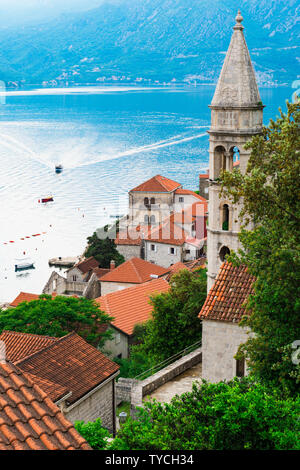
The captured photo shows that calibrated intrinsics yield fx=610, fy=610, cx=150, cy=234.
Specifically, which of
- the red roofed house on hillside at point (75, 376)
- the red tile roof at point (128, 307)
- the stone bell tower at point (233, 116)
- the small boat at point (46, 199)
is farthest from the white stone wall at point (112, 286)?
the small boat at point (46, 199)

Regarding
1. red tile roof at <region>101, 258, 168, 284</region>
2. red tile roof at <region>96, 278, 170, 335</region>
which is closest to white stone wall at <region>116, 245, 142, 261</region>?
red tile roof at <region>101, 258, 168, 284</region>

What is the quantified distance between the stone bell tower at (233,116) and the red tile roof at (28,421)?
61.9 ft

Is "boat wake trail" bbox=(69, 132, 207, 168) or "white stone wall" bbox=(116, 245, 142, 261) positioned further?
"boat wake trail" bbox=(69, 132, 207, 168)

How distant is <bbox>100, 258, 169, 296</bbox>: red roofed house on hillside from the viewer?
166 ft

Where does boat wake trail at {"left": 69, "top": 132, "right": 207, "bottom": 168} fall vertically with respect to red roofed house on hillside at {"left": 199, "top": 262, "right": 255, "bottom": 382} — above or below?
above

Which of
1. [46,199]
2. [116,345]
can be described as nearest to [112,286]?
[116,345]

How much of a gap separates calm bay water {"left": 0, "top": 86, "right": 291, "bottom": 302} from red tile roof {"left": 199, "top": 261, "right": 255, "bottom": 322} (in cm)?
4648

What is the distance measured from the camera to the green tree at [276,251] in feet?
42.5

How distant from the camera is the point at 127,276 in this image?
168 ft

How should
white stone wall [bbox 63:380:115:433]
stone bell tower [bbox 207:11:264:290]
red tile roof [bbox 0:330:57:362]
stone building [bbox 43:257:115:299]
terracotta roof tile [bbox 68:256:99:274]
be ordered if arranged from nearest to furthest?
white stone wall [bbox 63:380:115:433] < red tile roof [bbox 0:330:57:362] < stone bell tower [bbox 207:11:264:290] < stone building [bbox 43:257:115:299] < terracotta roof tile [bbox 68:256:99:274]

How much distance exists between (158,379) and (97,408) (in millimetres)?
2069

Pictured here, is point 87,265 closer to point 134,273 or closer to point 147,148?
point 134,273

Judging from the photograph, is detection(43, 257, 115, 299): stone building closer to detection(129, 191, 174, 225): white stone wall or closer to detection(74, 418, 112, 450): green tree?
detection(129, 191, 174, 225): white stone wall
